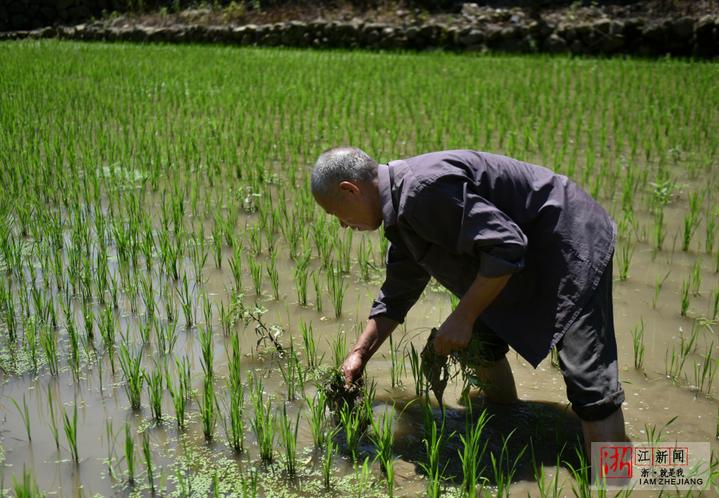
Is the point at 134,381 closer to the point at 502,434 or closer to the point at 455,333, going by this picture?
the point at 455,333

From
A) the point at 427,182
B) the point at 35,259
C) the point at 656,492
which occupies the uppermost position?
the point at 427,182

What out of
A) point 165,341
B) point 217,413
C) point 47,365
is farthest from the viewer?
point 165,341

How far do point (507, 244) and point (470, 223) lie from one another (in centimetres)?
11

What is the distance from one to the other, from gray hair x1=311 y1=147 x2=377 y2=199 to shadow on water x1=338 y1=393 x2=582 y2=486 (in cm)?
67

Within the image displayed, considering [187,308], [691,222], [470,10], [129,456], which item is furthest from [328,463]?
[470,10]

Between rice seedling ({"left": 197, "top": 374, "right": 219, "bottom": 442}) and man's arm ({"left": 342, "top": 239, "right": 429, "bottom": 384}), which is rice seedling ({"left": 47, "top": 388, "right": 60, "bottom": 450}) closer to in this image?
rice seedling ({"left": 197, "top": 374, "right": 219, "bottom": 442})

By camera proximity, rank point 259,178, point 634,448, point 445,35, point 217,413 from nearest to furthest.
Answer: point 634,448, point 217,413, point 259,178, point 445,35

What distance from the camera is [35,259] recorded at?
3697 millimetres

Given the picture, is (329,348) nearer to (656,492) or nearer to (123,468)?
(123,468)

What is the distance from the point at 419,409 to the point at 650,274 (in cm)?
161

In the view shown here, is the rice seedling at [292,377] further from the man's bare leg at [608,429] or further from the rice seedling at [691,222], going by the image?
the rice seedling at [691,222]

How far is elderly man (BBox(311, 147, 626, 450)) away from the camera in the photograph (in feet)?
7.11

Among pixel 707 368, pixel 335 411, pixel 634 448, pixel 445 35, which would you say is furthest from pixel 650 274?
pixel 445 35

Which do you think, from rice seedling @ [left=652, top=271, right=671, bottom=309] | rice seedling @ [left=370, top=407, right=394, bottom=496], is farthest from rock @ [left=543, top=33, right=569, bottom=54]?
rice seedling @ [left=370, top=407, right=394, bottom=496]
